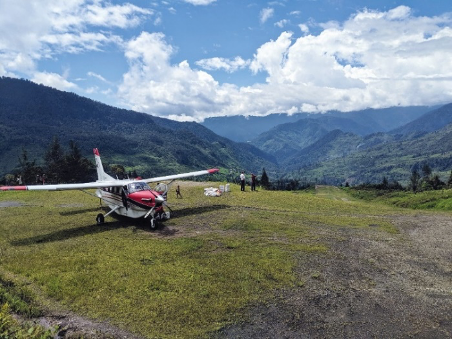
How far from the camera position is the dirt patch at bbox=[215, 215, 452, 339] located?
1062 cm

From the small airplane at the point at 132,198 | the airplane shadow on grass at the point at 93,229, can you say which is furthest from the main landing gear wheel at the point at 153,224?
the airplane shadow on grass at the point at 93,229

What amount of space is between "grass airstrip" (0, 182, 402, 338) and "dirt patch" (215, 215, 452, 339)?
79 cm

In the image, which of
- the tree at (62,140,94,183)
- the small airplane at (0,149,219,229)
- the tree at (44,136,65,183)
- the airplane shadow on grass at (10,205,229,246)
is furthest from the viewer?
the tree at (62,140,94,183)

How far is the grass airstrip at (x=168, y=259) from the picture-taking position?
11.9m

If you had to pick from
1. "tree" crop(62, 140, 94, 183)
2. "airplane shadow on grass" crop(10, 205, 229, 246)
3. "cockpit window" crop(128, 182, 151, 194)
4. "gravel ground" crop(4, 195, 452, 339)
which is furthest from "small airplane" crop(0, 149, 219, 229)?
"tree" crop(62, 140, 94, 183)

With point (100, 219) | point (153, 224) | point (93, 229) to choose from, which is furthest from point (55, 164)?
point (153, 224)

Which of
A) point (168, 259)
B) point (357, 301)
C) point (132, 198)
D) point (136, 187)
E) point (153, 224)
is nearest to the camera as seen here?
point (357, 301)

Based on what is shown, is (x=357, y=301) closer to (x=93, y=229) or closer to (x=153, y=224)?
(x=153, y=224)

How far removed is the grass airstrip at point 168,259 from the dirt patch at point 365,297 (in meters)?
0.79

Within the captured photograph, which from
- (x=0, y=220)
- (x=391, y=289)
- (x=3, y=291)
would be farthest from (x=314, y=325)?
(x=0, y=220)

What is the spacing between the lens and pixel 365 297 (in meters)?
13.0

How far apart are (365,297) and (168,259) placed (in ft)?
32.2

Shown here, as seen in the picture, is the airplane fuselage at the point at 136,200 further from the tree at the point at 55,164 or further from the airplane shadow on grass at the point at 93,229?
the tree at the point at 55,164

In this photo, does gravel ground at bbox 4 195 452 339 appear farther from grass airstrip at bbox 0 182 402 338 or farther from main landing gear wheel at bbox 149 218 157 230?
main landing gear wheel at bbox 149 218 157 230
